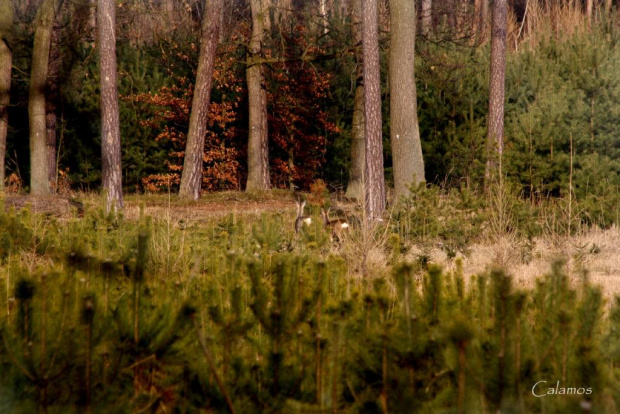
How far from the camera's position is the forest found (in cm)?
240

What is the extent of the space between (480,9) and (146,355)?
31366 mm

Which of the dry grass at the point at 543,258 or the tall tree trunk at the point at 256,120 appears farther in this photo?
the tall tree trunk at the point at 256,120

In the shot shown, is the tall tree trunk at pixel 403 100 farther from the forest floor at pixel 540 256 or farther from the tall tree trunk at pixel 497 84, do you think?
the forest floor at pixel 540 256

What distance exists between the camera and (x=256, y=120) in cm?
1652

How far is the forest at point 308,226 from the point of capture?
7.87 ft

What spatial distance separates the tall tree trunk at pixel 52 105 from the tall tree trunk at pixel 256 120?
4.44 m

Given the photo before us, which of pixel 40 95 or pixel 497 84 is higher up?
pixel 40 95

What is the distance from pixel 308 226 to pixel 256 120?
999 cm

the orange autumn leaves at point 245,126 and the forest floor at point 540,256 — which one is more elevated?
the orange autumn leaves at point 245,126

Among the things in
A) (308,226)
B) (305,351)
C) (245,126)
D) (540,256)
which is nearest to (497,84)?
(540,256)

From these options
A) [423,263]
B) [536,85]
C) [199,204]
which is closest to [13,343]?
[423,263]

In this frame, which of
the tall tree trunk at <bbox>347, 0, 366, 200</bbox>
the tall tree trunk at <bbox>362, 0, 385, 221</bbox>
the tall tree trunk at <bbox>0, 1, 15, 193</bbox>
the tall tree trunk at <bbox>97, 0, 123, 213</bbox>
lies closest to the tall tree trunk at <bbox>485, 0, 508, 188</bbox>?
the tall tree trunk at <bbox>362, 0, 385, 221</bbox>

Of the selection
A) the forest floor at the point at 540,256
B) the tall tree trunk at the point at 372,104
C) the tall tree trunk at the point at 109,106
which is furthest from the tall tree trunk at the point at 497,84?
the tall tree trunk at the point at 109,106

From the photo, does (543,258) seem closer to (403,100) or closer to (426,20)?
(403,100)
